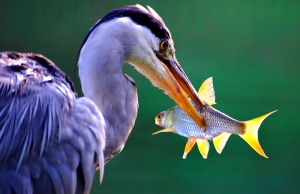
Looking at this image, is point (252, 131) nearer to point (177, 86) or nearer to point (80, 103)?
point (177, 86)

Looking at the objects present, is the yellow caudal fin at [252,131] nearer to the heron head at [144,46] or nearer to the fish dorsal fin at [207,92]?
the fish dorsal fin at [207,92]

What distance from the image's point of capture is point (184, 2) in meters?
4.00

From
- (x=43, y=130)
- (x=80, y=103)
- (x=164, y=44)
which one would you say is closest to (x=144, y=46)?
(x=164, y=44)

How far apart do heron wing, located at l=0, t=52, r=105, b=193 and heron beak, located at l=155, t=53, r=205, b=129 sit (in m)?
0.26

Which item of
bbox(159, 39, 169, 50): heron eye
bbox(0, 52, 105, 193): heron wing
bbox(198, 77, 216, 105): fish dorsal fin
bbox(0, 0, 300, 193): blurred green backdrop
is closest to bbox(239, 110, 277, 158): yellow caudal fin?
bbox(198, 77, 216, 105): fish dorsal fin

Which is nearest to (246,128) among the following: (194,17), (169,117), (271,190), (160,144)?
(169,117)

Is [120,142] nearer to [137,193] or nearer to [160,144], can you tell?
[137,193]

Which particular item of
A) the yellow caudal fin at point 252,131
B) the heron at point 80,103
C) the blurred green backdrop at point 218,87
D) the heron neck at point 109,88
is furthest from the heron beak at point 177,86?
the blurred green backdrop at point 218,87

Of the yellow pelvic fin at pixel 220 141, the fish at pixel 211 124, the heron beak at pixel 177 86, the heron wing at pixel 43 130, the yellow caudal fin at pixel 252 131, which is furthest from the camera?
the yellow pelvic fin at pixel 220 141

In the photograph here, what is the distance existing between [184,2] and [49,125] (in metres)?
2.84

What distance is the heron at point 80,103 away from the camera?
4.15ft

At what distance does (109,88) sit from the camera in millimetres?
1456

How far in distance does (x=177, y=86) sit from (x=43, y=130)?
418 millimetres

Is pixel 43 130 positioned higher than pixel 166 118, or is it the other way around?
pixel 43 130
